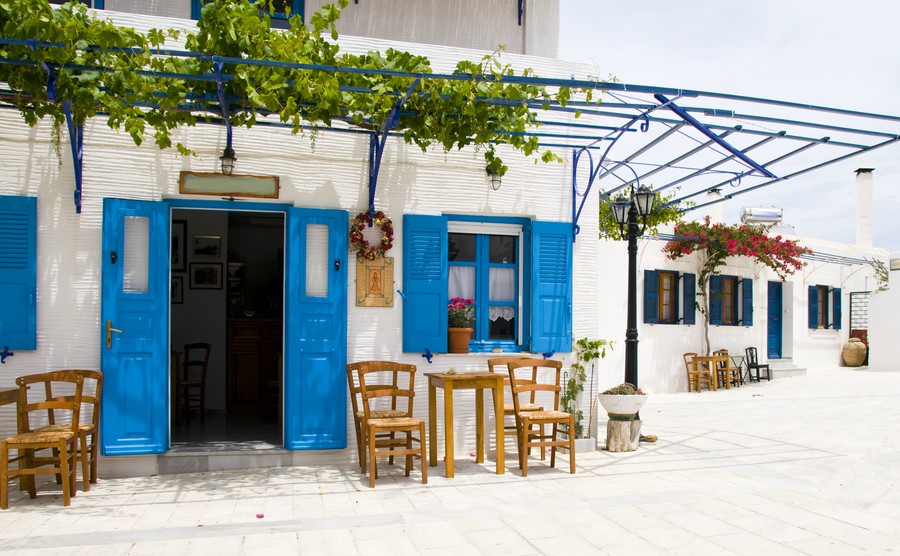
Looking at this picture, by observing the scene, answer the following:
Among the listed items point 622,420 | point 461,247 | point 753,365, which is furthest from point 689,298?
point 461,247

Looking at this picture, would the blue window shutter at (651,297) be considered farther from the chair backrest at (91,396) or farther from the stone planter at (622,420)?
the chair backrest at (91,396)

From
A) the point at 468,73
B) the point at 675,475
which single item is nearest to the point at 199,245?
the point at 468,73

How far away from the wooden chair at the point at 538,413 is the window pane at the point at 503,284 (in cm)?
74

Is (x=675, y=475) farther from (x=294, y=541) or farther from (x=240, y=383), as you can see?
(x=240, y=383)

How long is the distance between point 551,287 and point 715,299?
8573 millimetres

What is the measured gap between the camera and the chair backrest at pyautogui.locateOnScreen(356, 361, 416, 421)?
6.66 metres

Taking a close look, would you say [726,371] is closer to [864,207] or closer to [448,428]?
[864,207]

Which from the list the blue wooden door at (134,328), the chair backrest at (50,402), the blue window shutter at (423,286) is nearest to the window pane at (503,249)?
the blue window shutter at (423,286)

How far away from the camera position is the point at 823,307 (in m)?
18.4

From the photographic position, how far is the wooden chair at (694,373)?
14234mm

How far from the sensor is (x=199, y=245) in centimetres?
1034

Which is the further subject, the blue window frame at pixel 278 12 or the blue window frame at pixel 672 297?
the blue window frame at pixel 672 297

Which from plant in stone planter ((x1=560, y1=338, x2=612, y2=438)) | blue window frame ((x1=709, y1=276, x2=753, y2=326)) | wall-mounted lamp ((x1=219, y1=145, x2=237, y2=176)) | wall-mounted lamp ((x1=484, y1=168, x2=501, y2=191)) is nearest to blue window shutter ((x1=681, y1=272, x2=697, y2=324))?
blue window frame ((x1=709, y1=276, x2=753, y2=326))

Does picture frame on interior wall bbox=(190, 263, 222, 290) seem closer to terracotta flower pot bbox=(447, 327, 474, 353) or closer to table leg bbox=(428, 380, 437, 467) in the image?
terracotta flower pot bbox=(447, 327, 474, 353)
